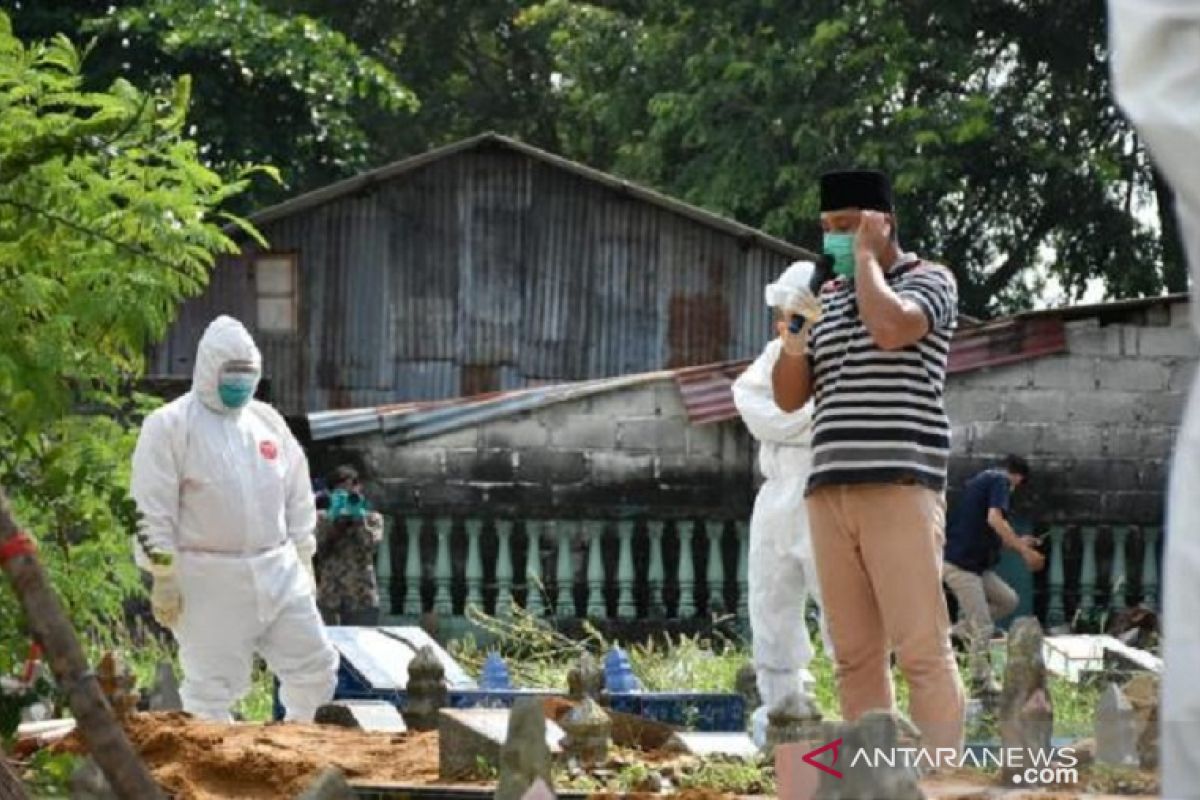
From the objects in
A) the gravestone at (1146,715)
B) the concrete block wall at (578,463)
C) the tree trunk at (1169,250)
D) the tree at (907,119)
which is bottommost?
the gravestone at (1146,715)

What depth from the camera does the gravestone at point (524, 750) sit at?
9.00 metres

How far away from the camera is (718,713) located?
45.8 feet

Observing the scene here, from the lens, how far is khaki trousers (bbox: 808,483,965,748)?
10.6 meters

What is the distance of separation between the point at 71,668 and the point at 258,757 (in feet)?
15.7

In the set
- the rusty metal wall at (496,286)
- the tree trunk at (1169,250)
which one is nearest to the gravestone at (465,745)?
the rusty metal wall at (496,286)

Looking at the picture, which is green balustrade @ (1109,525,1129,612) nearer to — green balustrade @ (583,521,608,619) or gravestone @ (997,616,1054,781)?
green balustrade @ (583,521,608,619)

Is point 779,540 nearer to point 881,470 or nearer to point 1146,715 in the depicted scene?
point 1146,715

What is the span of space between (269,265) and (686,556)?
10931 millimetres

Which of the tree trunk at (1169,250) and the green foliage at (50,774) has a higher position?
the tree trunk at (1169,250)

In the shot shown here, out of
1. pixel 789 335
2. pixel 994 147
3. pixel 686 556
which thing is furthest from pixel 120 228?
pixel 994 147

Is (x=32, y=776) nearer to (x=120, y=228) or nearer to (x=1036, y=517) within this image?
(x=120, y=228)

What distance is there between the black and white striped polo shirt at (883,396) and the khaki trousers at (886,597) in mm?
67

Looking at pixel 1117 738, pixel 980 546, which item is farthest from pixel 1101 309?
pixel 1117 738

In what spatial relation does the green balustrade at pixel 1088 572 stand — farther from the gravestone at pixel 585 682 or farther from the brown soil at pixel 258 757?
the brown soil at pixel 258 757
